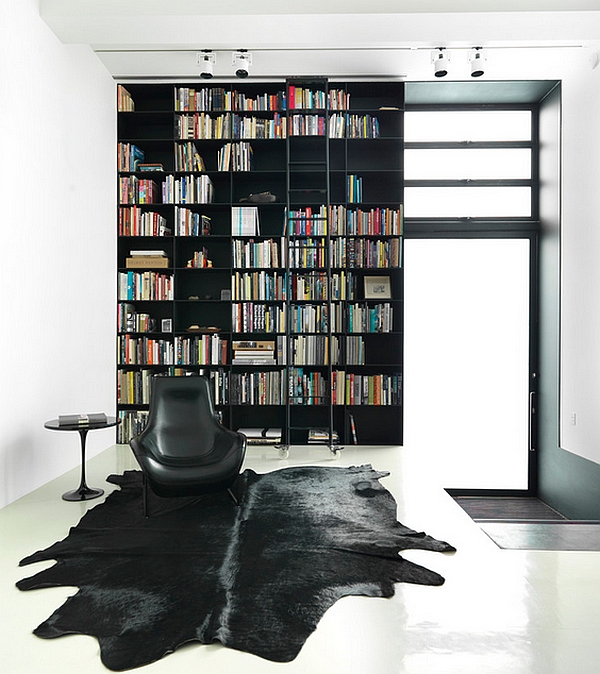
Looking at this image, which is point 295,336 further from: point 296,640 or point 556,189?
point 296,640

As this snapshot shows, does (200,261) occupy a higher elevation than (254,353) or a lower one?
higher

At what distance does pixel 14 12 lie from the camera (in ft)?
13.0

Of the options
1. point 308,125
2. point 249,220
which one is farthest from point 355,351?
point 308,125

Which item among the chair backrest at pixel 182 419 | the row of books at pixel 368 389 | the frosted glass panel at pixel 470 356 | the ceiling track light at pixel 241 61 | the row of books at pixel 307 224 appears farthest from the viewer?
the frosted glass panel at pixel 470 356

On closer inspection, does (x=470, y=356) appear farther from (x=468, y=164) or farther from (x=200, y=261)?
(x=200, y=261)

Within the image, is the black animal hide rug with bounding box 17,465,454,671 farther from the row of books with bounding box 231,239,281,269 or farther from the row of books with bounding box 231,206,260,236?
the row of books with bounding box 231,206,260,236

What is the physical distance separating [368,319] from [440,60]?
7.83ft

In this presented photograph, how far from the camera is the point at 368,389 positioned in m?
5.77

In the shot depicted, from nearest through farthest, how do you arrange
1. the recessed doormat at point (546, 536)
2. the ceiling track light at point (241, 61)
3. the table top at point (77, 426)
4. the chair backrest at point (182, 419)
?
1. the recessed doormat at point (546, 536)
2. the table top at point (77, 426)
3. the chair backrest at point (182, 419)
4. the ceiling track light at point (241, 61)

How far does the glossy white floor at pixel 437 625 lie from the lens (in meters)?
2.05

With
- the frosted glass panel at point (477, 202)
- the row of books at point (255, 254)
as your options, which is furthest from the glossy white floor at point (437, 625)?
the frosted glass panel at point (477, 202)

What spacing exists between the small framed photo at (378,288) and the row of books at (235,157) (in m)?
1.65

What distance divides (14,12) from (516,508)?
5.82 meters

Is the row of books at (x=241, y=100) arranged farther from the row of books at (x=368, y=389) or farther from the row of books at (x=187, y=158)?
the row of books at (x=368, y=389)
